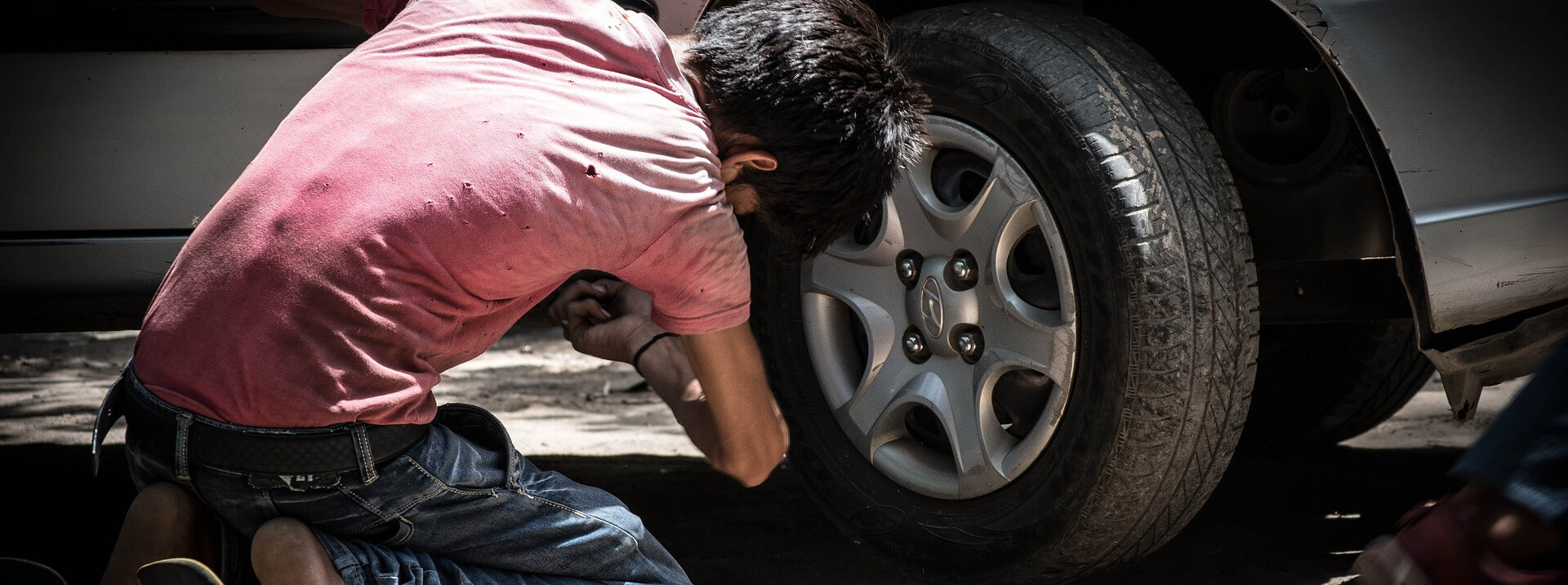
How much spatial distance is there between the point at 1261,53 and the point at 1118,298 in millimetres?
683

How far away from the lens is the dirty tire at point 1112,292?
1926 mm

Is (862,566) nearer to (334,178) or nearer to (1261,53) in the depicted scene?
(1261,53)

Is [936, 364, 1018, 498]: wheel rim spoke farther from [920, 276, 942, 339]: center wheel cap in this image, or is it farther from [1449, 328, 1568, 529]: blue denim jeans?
[1449, 328, 1568, 529]: blue denim jeans

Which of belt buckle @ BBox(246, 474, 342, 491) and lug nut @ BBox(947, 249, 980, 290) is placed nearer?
belt buckle @ BBox(246, 474, 342, 491)

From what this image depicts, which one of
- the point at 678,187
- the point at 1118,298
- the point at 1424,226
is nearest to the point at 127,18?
the point at 678,187

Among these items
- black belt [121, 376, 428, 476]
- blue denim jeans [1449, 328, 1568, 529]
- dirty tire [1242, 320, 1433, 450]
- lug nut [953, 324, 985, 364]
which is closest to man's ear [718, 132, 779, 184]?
black belt [121, 376, 428, 476]

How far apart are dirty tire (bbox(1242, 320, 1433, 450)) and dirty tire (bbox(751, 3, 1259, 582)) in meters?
1.26

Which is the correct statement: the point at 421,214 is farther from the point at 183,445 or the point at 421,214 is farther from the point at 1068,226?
the point at 1068,226

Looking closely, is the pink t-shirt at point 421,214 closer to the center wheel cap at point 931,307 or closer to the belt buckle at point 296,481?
the belt buckle at point 296,481

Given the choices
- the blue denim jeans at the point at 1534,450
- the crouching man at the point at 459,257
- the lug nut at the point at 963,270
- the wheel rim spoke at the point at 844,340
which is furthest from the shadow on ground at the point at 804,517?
the blue denim jeans at the point at 1534,450

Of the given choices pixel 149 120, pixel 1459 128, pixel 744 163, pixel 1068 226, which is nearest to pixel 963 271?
pixel 1068 226

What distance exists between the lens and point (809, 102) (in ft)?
5.35

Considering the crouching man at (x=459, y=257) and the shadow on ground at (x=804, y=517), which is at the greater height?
the crouching man at (x=459, y=257)

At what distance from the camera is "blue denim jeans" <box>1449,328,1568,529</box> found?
0.90 m
